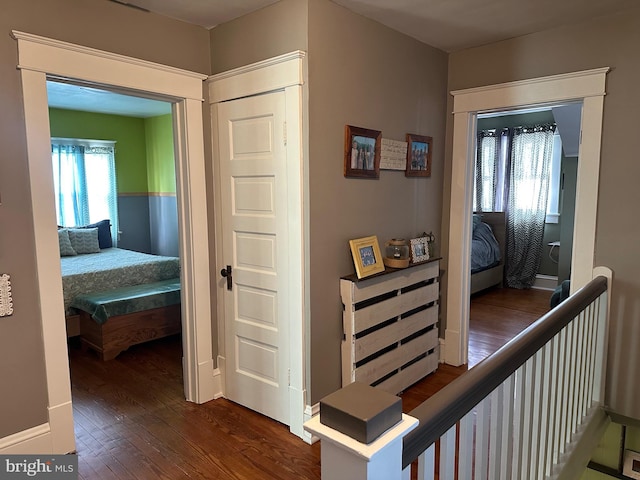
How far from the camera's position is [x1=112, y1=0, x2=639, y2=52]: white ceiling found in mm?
2363

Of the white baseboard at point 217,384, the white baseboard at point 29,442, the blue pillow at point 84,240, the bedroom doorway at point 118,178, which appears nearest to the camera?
the white baseboard at point 29,442

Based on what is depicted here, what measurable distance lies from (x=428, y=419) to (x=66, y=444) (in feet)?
7.03

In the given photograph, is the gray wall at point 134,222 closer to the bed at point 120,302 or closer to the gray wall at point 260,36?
the bed at point 120,302

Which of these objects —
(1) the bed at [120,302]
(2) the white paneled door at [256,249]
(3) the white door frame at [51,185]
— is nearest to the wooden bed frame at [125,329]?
(1) the bed at [120,302]

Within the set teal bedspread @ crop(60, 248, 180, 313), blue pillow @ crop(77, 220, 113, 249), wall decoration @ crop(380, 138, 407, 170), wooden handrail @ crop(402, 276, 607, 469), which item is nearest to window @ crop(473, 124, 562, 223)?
wall decoration @ crop(380, 138, 407, 170)

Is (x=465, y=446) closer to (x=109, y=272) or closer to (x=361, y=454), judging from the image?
(x=361, y=454)

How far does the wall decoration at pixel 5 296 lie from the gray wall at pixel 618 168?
3241mm

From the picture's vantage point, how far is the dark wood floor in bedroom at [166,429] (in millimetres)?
2221

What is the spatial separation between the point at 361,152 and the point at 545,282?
4.64 meters

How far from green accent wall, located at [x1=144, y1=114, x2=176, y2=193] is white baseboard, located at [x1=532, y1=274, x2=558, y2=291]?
520 centimetres

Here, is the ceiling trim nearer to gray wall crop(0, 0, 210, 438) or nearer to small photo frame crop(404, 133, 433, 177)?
gray wall crop(0, 0, 210, 438)

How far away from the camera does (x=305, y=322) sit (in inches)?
96.0

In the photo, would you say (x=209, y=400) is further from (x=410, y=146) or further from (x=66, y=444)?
(x=410, y=146)

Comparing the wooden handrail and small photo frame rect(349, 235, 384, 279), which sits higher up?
small photo frame rect(349, 235, 384, 279)
